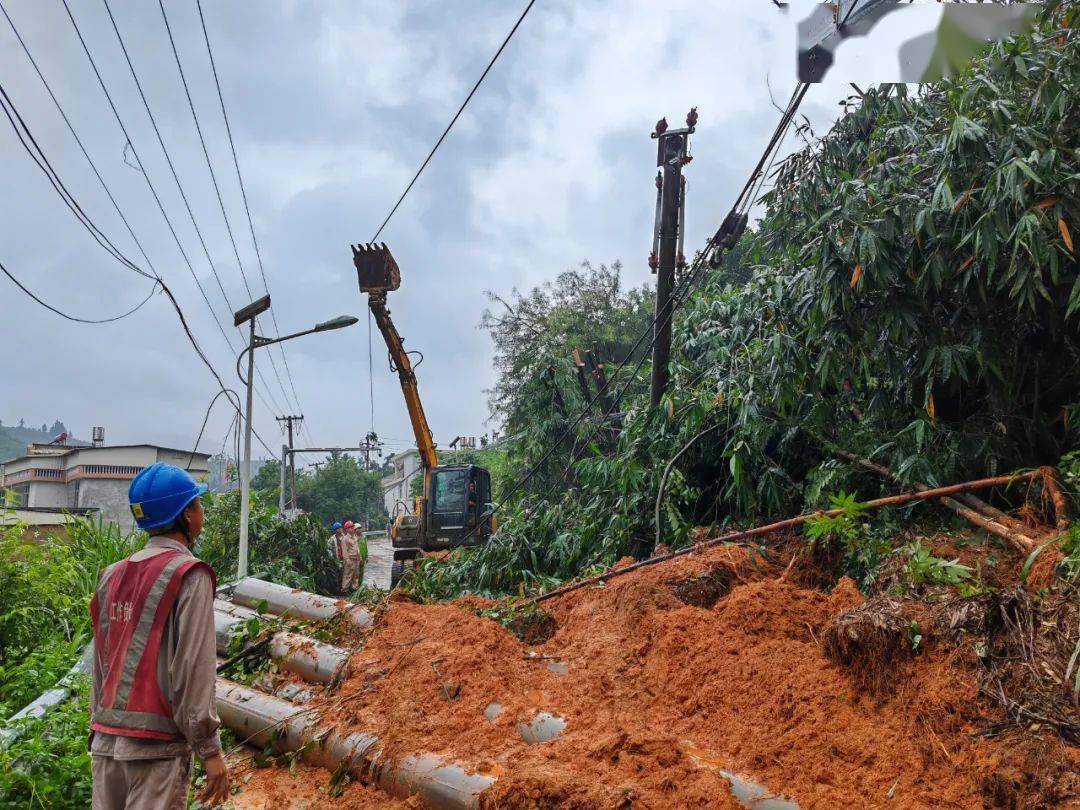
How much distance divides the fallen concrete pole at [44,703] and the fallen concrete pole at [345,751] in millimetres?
990

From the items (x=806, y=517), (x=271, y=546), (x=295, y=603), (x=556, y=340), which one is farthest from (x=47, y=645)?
(x=556, y=340)

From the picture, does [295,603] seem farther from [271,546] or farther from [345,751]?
[271,546]

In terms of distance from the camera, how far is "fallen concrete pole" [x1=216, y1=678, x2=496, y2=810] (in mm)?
3549

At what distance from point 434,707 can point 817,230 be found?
480 centimetres

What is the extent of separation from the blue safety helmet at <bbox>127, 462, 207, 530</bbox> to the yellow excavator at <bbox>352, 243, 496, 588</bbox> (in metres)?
11.7

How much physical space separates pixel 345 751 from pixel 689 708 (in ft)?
6.24

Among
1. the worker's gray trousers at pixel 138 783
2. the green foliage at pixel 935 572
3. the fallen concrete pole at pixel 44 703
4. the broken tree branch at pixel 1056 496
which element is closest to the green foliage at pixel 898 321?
the green foliage at pixel 935 572

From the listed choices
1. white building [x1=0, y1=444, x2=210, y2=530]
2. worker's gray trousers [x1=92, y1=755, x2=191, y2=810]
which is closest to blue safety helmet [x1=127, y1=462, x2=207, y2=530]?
worker's gray trousers [x1=92, y1=755, x2=191, y2=810]

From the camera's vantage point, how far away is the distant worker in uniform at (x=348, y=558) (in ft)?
50.4

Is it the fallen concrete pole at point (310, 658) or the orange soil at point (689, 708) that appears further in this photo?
the fallen concrete pole at point (310, 658)

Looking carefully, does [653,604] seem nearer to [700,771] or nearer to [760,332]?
[700,771]

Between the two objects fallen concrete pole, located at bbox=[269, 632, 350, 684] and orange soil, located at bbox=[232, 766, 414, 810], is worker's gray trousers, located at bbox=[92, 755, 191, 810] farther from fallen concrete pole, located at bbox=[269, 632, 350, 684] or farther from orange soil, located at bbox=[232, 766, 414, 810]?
fallen concrete pole, located at bbox=[269, 632, 350, 684]

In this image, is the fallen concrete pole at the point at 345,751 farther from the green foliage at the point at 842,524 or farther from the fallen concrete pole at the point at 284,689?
the green foliage at the point at 842,524

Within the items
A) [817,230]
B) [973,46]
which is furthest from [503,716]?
[973,46]
